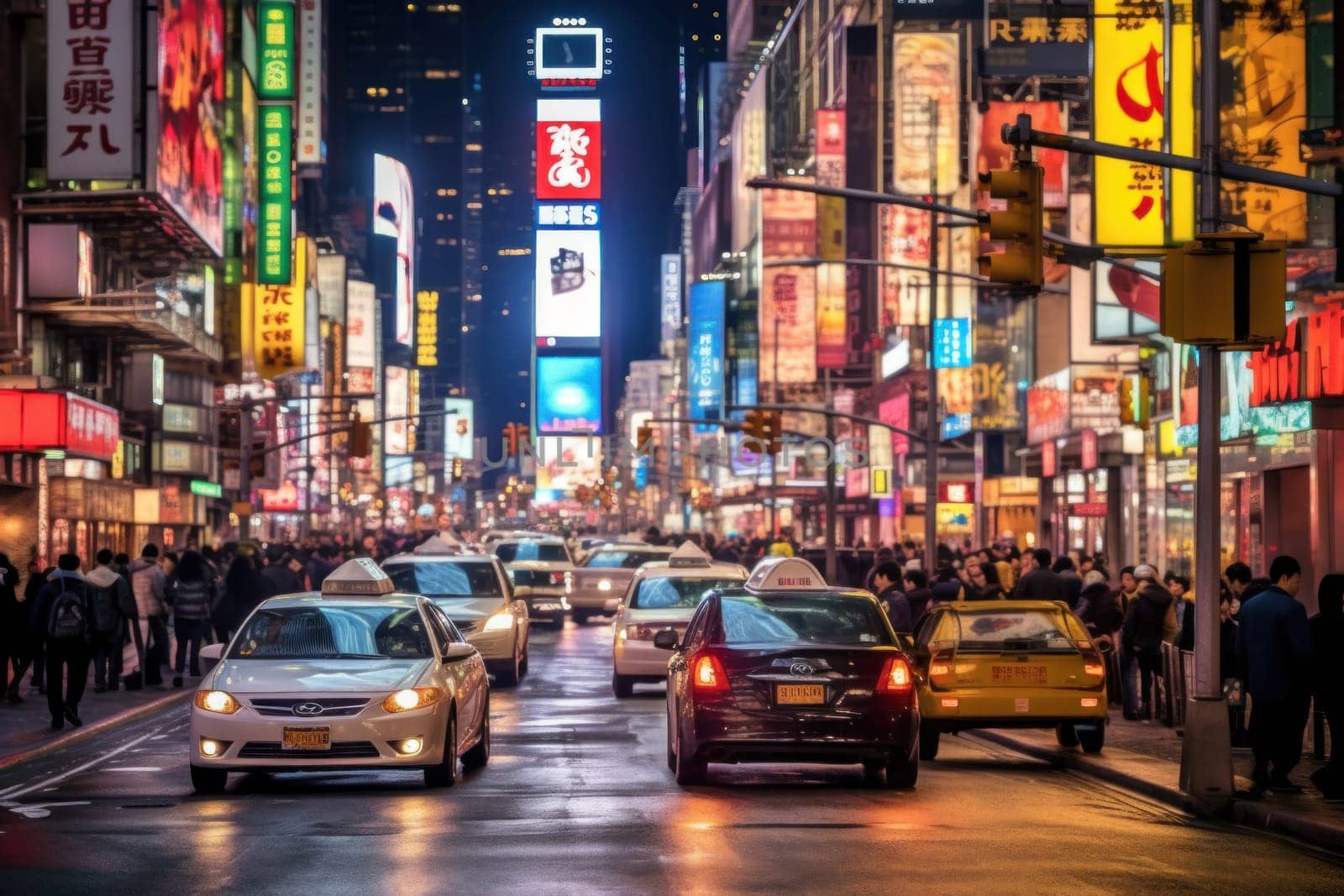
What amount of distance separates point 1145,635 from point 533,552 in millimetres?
26748

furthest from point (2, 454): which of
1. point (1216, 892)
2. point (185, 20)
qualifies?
point (1216, 892)

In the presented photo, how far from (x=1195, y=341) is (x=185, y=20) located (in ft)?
125

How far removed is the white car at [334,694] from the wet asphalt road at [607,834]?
1.06 feet

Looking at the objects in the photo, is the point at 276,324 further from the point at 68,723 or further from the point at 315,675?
the point at 315,675

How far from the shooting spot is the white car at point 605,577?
46.3m

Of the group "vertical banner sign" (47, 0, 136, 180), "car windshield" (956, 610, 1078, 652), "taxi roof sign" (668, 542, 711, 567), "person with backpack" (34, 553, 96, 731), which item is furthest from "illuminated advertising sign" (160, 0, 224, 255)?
"car windshield" (956, 610, 1078, 652)

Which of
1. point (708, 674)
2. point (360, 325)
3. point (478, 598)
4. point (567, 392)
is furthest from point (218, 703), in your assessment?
point (567, 392)

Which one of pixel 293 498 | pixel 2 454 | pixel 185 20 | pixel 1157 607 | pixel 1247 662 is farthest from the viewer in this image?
pixel 293 498

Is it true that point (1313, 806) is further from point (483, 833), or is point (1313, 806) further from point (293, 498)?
point (293, 498)

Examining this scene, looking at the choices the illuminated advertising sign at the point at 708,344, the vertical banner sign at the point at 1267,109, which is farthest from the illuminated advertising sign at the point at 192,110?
the illuminated advertising sign at the point at 708,344

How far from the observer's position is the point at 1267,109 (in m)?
32.3

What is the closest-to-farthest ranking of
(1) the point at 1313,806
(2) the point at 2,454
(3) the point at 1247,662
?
(1) the point at 1313,806
(3) the point at 1247,662
(2) the point at 2,454

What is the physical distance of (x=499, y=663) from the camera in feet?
93.6

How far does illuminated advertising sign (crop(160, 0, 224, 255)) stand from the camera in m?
46.4
